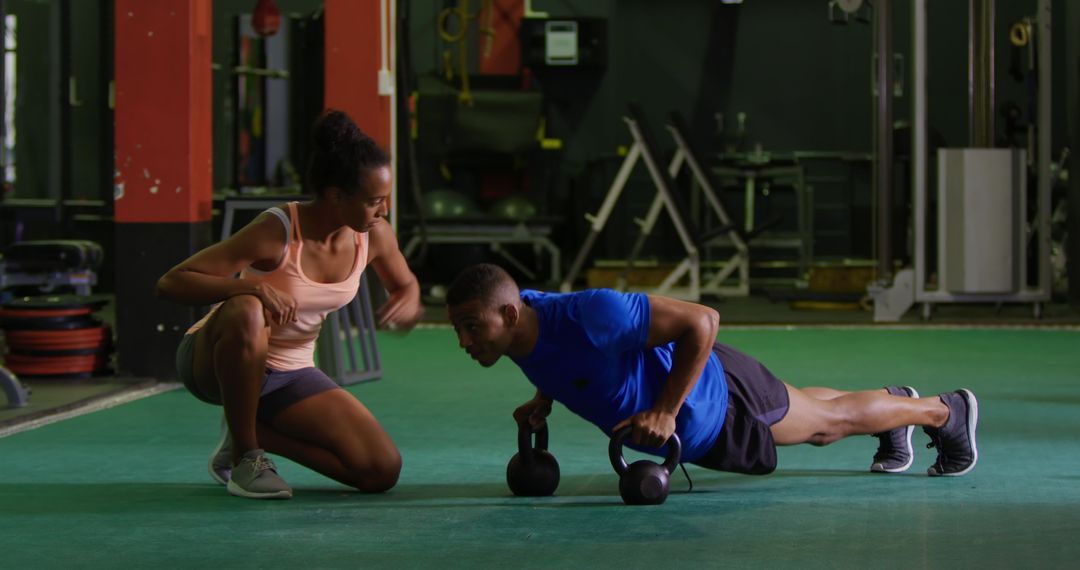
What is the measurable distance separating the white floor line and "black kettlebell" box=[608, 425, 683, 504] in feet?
7.89

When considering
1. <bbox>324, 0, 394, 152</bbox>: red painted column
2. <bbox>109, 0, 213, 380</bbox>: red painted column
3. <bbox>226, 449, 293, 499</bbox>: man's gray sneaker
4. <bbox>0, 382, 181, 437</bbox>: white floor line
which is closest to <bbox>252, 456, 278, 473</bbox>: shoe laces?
<bbox>226, 449, 293, 499</bbox>: man's gray sneaker

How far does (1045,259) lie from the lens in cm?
906

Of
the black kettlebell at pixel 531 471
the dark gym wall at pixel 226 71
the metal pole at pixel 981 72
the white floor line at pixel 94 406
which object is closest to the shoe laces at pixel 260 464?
the black kettlebell at pixel 531 471

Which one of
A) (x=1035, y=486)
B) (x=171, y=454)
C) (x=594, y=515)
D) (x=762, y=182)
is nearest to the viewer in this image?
(x=594, y=515)

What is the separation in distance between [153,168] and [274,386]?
277 centimetres

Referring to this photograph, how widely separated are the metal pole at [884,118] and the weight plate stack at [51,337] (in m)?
4.84

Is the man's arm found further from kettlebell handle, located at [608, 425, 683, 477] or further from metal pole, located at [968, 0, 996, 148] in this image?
metal pole, located at [968, 0, 996, 148]

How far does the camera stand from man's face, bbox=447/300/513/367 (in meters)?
3.20

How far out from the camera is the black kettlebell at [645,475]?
3350 mm

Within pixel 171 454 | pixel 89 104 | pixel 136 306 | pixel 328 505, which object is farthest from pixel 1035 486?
pixel 89 104

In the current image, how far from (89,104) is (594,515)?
10.2m

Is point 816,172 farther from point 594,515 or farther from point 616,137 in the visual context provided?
point 594,515

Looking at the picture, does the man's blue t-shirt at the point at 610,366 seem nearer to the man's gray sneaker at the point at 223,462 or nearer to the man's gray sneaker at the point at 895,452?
the man's gray sneaker at the point at 895,452

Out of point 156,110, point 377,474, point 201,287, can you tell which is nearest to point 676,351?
point 377,474
